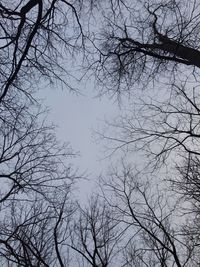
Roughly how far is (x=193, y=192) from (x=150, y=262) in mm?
9278

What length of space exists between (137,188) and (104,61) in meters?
7.44

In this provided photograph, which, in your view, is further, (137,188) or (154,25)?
(137,188)

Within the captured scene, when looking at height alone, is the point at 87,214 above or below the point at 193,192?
above

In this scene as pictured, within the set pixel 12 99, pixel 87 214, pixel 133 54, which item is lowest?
pixel 12 99

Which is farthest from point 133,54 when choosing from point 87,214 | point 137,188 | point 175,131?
point 87,214

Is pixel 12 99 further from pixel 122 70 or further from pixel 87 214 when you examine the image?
pixel 87 214

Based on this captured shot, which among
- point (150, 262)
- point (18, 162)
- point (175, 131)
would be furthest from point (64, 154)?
point (150, 262)

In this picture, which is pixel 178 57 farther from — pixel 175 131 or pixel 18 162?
pixel 18 162

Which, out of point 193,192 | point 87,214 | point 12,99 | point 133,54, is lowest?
point 12,99

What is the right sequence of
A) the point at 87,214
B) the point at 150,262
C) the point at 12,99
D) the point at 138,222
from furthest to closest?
the point at 150,262 → the point at 87,214 → the point at 138,222 → the point at 12,99

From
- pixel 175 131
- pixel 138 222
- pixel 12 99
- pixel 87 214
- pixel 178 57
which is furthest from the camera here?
pixel 87 214

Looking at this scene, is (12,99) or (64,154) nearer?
(12,99)

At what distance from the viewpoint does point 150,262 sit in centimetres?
1956

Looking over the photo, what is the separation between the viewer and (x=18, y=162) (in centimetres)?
1100
